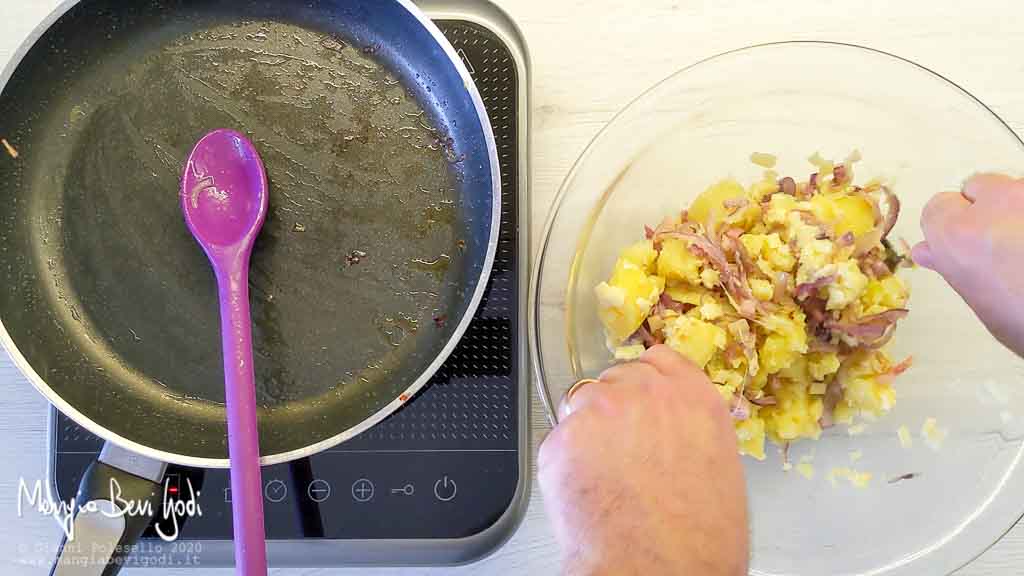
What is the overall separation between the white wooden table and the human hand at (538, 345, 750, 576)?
27 centimetres

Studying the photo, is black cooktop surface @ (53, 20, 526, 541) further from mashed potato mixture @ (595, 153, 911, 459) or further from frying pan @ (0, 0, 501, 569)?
mashed potato mixture @ (595, 153, 911, 459)

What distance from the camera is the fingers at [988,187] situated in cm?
50

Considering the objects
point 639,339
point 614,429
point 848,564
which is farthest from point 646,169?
point 848,564

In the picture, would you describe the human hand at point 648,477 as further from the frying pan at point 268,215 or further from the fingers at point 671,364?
the frying pan at point 268,215

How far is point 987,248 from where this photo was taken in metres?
0.49

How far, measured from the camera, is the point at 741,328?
56 centimetres

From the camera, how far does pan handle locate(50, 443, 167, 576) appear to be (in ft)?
2.10

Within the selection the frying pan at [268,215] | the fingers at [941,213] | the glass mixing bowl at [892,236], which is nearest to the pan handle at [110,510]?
the frying pan at [268,215]

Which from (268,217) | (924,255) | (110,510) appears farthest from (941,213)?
(110,510)

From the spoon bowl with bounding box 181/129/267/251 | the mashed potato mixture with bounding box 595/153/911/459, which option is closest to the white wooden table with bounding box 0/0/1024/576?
the mashed potato mixture with bounding box 595/153/911/459

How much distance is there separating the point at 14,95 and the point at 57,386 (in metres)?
0.29

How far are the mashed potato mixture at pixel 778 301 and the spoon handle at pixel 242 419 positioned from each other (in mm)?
329

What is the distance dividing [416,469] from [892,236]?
511 mm

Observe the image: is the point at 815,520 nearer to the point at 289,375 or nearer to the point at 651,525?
the point at 651,525
